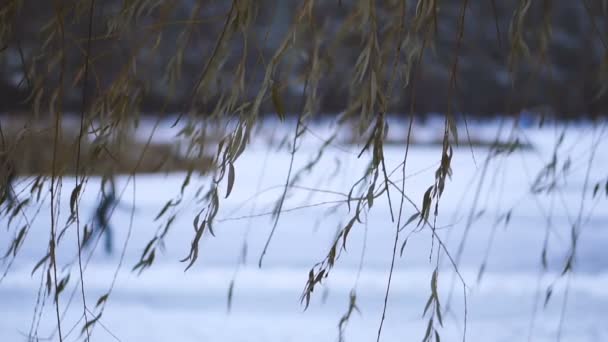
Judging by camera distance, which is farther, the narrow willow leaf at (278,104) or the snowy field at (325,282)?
the snowy field at (325,282)

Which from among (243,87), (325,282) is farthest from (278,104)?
(325,282)

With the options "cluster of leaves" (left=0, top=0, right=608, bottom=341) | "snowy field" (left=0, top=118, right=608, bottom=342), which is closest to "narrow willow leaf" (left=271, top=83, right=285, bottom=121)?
"cluster of leaves" (left=0, top=0, right=608, bottom=341)

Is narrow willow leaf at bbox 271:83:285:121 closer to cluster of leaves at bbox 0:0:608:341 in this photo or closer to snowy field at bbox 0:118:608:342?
cluster of leaves at bbox 0:0:608:341

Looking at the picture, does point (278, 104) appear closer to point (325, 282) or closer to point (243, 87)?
point (243, 87)

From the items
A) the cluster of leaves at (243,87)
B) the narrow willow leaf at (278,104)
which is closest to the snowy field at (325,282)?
the cluster of leaves at (243,87)

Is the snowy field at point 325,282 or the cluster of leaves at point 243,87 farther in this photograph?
the snowy field at point 325,282

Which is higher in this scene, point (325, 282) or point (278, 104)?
point (278, 104)

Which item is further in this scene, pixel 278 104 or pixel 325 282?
pixel 325 282

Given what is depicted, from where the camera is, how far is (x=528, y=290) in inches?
72.9

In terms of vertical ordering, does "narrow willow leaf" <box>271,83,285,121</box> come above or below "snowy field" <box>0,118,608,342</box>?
above

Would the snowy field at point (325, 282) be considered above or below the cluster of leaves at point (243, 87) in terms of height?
below

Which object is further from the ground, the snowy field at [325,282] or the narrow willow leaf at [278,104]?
the narrow willow leaf at [278,104]

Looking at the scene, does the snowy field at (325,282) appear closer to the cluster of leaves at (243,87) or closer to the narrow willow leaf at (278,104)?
the cluster of leaves at (243,87)

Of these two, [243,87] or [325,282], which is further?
[325,282]
